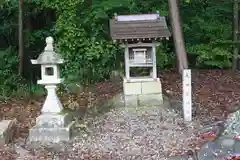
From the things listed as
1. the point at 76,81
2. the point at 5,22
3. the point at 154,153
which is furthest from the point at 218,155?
the point at 5,22

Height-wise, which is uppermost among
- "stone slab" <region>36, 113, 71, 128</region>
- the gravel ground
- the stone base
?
the stone base

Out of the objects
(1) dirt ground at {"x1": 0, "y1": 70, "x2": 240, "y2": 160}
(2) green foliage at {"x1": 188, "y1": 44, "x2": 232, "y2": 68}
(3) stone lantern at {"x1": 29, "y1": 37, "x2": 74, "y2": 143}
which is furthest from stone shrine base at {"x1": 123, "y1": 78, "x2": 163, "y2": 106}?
(2) green foliage at {"x1": 188, "y1": 44, "x2": 232, "y2": 68}

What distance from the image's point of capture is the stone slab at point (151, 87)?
8.94 metres

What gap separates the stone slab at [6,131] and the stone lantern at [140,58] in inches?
102

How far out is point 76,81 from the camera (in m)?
10.9

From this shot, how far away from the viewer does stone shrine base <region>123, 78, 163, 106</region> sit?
8938 millimetres

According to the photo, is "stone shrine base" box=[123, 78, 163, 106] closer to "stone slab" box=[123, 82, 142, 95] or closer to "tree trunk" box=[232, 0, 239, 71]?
"stone slab" box=[123, 82, 142, 95]

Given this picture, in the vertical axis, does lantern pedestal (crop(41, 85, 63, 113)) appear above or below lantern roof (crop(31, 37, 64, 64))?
below

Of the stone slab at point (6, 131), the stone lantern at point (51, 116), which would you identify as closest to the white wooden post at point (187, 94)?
the stone lantern at point (51, 116)

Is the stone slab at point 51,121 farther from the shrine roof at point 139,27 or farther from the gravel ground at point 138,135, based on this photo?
the shrine roof at point 139,27

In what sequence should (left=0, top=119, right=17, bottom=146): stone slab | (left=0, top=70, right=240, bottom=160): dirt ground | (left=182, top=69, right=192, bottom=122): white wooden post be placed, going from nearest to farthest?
1. (left=0, top=119, right=17, bottom=146): stone slab
2. (left=182, top=69, right=192, bottom=122): white wooden post
3. (left=0, top=70, right=240, bottom=160): dirt ground

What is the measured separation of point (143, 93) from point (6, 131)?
3.07 meters

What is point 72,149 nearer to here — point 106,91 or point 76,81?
point 106,91

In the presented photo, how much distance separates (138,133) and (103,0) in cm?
516
